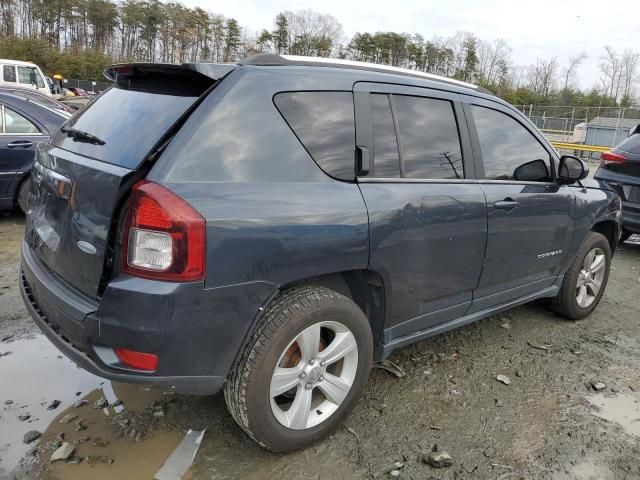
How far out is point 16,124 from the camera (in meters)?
6.59

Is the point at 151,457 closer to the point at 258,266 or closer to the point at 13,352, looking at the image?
the point at 258,266

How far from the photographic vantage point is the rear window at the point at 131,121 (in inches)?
87.7

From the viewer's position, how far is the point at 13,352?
3.39 meters

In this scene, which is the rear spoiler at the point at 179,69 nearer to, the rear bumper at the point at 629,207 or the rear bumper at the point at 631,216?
the rear bumper at the point at 629,207

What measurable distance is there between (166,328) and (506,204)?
227 centimetres

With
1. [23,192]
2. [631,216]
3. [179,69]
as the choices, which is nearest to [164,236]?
[179,69]

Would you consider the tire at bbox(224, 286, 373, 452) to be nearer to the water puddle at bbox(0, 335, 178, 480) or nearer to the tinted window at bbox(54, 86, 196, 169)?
the water puddle at bbox(0, 335, 178, 480)

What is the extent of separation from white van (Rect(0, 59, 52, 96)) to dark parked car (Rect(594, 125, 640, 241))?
16905 millimetres

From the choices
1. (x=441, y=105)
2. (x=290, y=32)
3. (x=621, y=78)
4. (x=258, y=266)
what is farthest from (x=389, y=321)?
(x=621, y=78)

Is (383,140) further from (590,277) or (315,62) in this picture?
(590,277)

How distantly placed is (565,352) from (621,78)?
6512cm

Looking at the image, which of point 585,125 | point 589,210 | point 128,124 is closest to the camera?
point 128,124

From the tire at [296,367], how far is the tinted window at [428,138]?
0.92 m

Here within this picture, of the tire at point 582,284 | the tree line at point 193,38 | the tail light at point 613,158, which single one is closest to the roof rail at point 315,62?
the tire at point 582,284
